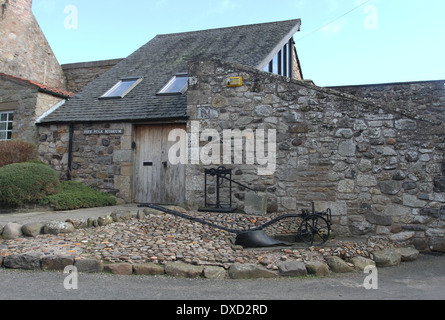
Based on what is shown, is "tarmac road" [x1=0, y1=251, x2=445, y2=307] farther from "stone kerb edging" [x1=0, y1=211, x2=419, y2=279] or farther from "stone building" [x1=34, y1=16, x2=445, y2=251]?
"stone building" [x1=34, y1=16, x2=445, y2=251]

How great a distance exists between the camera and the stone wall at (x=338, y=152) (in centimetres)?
649

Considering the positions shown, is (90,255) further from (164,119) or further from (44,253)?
(164,119)

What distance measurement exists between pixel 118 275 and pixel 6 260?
5.35ft

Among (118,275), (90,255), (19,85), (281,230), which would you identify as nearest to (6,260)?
(90,255)

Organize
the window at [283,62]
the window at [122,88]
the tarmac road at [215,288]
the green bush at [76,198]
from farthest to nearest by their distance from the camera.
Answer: the window at [283,62]
the window at [122,88]
the green bush at [76,198]
the tarmac road at [215,288]

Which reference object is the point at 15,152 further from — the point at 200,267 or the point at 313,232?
the point at 313,232

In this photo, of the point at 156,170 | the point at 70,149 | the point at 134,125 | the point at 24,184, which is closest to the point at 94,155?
the point at 70,149

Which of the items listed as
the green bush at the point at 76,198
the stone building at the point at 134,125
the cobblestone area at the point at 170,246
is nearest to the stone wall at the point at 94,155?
the stone building at the point at 134,125

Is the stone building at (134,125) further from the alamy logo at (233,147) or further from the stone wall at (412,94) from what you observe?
the stone wall at (412,94)

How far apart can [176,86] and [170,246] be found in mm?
6521

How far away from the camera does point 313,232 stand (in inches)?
234

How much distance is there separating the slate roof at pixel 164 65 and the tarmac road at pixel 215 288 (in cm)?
547

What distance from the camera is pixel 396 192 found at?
661 centimetres
